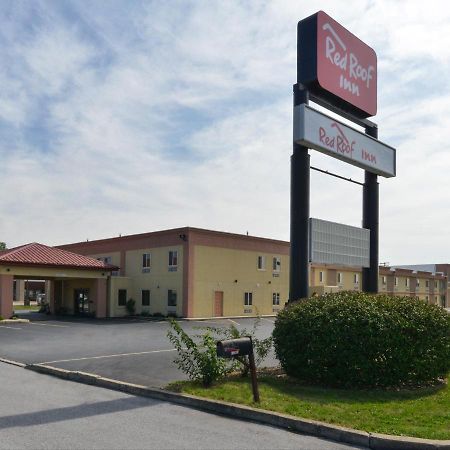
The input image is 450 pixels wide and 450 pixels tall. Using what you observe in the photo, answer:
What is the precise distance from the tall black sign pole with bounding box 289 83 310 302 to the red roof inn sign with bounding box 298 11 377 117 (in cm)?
215

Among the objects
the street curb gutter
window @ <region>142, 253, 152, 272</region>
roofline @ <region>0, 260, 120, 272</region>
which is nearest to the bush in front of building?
the street curb gutter

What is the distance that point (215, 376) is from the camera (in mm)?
9969

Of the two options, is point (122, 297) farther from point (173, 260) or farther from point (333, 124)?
point (333, 124)

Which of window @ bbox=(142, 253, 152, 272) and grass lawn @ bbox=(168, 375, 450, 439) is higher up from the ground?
window @ bbox=(142, 253, 152, 272)

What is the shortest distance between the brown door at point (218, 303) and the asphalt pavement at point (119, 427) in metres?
27.0

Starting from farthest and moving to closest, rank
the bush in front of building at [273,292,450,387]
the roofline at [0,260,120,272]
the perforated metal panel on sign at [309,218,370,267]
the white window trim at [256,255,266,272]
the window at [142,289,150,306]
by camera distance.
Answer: the white window trim at [256,255,266,272]
the window at [142,289,150,306]
the roofline at [0,260,120,272]
the perforated metal panel on sign at [309,218,370,267]
the bush in front of building at [273,292,450,387]

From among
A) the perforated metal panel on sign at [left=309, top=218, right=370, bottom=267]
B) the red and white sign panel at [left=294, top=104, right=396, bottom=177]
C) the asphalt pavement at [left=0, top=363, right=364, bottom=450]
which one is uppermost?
the red and white sign panel at [left=294, top=104, right=396, bottom=177]

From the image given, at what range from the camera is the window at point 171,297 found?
118 feet

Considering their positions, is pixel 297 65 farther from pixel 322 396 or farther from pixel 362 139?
pixel 322 396

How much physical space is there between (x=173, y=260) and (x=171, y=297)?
2.52 metres

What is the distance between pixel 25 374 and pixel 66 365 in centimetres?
123

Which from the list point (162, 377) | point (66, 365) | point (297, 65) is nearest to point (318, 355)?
point (162, 377)

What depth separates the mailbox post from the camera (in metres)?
8.59

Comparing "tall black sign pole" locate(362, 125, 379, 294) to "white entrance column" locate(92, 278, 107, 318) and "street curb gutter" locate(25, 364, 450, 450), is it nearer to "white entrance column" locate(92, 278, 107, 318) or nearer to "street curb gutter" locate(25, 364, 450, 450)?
"street curb gutter" locate(25, 364, 450, 450)
